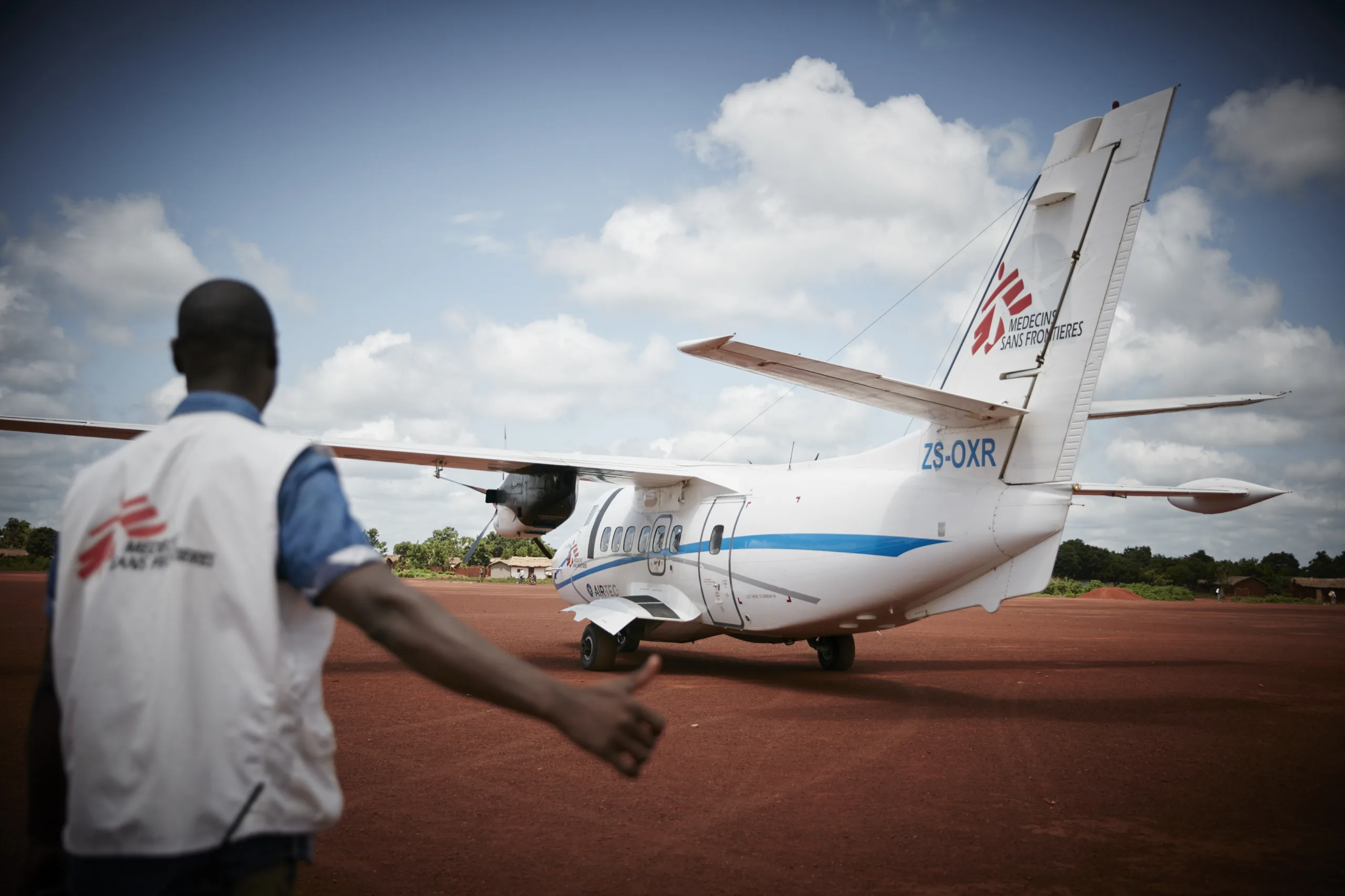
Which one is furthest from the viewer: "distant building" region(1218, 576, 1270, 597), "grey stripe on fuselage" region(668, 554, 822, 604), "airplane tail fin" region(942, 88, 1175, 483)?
"distant building" region(1218, 576, 1270, 597)

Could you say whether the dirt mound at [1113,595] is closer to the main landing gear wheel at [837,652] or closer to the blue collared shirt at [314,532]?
the main landing gear wheel at [837,652]

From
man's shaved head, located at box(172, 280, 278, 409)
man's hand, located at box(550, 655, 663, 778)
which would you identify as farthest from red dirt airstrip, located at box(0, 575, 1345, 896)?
man's hand, located at box(550, 655, 663, 778)

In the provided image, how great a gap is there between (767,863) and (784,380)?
16.0 ft

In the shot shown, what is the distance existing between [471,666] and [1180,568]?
299 feet

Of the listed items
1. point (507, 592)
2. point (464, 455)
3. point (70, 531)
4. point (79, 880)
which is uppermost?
point (464, 455)

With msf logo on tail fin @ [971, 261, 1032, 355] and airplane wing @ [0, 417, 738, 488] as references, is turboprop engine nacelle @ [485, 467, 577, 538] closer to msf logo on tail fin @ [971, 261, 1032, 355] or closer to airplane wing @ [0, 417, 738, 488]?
airplane wing @ [0, 417, 738, 488]

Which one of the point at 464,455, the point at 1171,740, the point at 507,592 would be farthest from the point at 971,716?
the point at 507,592

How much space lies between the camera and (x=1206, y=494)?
14758mm

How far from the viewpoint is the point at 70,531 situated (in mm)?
1949

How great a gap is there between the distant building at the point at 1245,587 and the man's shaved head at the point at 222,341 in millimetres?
87226

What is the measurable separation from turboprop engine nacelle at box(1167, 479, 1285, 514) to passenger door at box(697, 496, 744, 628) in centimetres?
818

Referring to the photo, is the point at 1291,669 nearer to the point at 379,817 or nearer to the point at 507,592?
the point at 379,817

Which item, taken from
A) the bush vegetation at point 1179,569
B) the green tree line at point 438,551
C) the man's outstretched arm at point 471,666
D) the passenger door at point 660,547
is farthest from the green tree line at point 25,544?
the bush vegetation at point 1179,569

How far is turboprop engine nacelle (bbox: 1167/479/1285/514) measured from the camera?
14.2m
